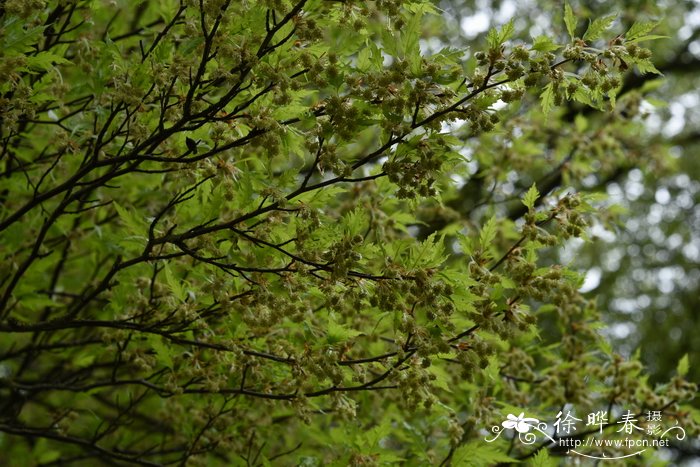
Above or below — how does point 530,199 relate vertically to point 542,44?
below

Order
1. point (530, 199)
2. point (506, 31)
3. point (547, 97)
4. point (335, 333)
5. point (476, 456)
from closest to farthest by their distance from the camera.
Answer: point (506, 31) < point (547, 97) < point (335, 333) < point (530, 199) < point (476, 456)

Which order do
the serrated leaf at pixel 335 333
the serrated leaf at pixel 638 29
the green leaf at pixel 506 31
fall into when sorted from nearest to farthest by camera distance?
1. the green leaf at pixel 506 31
2. the serrated leaf at pixel 638 29
3. the serrated leaf at pixel 335 333

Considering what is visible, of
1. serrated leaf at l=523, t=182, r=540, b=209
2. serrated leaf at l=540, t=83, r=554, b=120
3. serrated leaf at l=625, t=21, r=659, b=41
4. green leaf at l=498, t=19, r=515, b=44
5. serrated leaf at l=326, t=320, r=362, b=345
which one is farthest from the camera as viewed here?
serrated leaf at l=523, t=182, r=540, b=209

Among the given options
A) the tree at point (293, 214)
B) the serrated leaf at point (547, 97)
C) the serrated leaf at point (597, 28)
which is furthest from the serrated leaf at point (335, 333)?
the serrated leaf at point (597, 28)

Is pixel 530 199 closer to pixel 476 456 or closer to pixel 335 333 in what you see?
pixel 335 333

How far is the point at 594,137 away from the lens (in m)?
7.05

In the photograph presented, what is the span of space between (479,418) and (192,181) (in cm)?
216

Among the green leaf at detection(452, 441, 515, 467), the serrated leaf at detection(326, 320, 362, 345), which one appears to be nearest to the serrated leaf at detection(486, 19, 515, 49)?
the serrated leaf at detection(326, 320, 362, 345)

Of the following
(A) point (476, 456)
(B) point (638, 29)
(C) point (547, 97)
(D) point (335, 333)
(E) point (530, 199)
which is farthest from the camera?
(A) point (476, 456)

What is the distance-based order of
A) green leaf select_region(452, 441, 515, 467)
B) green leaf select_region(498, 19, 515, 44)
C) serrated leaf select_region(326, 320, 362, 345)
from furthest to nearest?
green leaf select_region(452, 441, 515, 467) → serrated leaf select_region(326, 320, 362, 345) → green leaf select_region(498, 19, 515, 44)

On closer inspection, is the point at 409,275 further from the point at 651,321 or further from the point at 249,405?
the point at 651,321

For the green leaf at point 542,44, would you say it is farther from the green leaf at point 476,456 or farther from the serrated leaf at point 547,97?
the green leaf at point 476,456

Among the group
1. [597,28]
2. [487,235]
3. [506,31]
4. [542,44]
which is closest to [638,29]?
[597,28]

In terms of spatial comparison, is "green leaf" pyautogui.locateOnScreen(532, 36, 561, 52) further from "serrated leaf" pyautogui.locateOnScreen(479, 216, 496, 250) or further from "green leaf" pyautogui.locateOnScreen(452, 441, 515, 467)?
"green leaf" pyautogui.locateOnScreen(452, 441, 515, 467)
